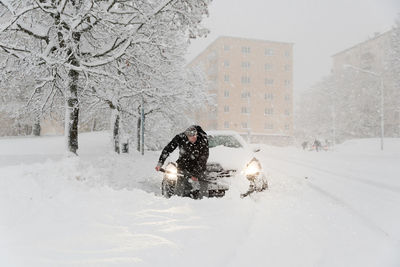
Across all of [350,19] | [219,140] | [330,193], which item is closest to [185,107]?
[219,140]

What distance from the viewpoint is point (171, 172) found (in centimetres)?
502

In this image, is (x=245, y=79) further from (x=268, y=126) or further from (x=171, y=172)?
(x=171, y=172)

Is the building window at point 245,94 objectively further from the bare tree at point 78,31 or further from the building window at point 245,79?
the bare tree at point 78,31

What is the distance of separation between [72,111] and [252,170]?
679 cm

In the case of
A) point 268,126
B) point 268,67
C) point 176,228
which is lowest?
point 176,228

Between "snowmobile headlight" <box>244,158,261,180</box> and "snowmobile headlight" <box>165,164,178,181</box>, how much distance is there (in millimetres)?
1165

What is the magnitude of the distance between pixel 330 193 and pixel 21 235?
5.73 metres

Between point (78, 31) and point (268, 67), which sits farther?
point (268, 67)

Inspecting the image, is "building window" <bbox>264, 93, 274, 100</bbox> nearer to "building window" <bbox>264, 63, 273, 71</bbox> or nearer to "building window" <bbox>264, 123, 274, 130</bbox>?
"building window" <bbox>264, 63, 273, 71</bbox>

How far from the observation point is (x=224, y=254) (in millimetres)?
2639

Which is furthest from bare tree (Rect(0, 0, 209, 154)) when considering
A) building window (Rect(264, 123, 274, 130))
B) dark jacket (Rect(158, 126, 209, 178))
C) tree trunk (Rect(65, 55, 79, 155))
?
dark jacket (Rect(158, 126, 209, 178))

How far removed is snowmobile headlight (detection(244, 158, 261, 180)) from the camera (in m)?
4.99

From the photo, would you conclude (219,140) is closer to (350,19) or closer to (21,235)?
(350,19)

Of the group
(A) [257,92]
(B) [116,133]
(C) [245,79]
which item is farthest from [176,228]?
(B) [116,133]
